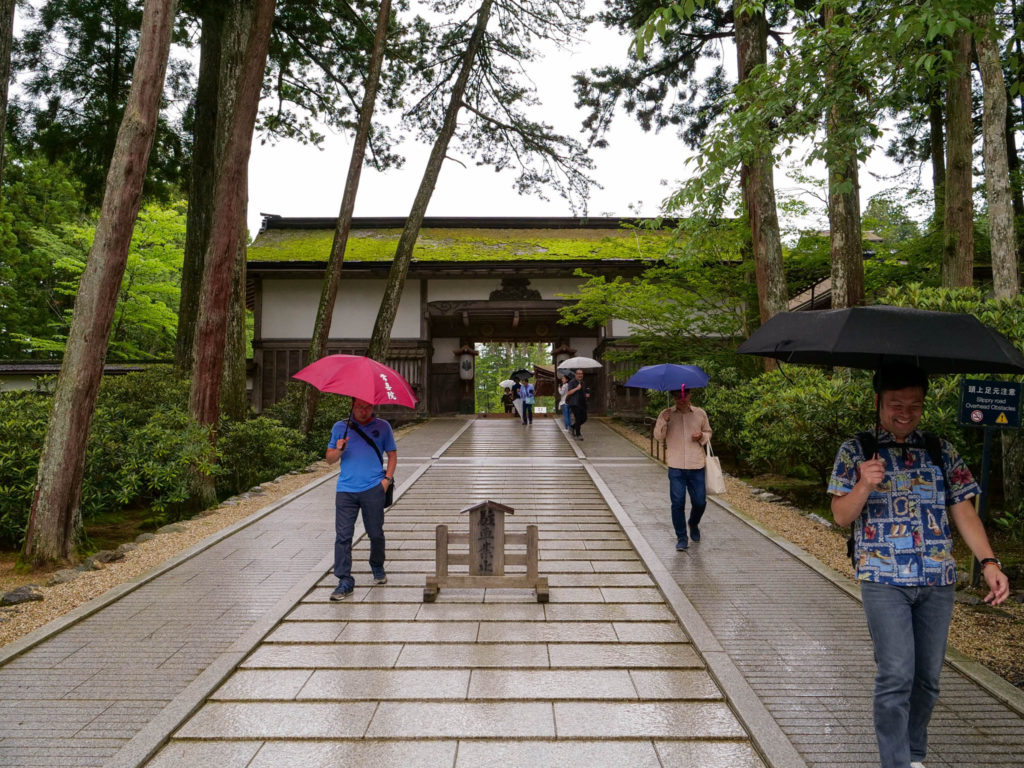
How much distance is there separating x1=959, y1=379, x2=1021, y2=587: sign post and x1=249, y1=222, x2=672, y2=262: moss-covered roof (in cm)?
1448

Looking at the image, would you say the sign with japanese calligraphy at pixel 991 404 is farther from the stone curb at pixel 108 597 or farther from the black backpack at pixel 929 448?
the stone curb at pixel 108 597

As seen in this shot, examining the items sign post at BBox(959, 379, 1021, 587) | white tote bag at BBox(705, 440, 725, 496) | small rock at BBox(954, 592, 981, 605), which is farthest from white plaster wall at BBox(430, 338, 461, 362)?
sign post at BBox(959, 379, 1021, 587)

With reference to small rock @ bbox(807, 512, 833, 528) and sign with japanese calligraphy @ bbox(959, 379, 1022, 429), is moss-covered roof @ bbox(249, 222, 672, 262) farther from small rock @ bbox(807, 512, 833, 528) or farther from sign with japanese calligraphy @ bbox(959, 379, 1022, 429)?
sign with japanese calligraphy @ bbox(959, 379, 1022, 429)

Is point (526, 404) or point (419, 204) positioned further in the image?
point (526, 404)

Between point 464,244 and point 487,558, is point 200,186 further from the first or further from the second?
point 464,244

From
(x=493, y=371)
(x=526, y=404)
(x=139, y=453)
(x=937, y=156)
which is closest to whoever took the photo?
(x=139, y=453)

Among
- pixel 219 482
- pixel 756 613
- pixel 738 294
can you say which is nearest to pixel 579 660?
pixel 756 613

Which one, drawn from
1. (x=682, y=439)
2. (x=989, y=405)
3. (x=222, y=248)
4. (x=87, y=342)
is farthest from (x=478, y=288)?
(x=989, y=405)

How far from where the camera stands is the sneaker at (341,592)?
5.68 m

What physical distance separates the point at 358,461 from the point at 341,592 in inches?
42.1

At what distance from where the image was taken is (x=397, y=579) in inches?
248

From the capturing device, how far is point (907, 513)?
9.75ft

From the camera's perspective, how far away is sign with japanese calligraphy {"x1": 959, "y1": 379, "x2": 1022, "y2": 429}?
5.48 m

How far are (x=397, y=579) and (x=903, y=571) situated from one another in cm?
441
